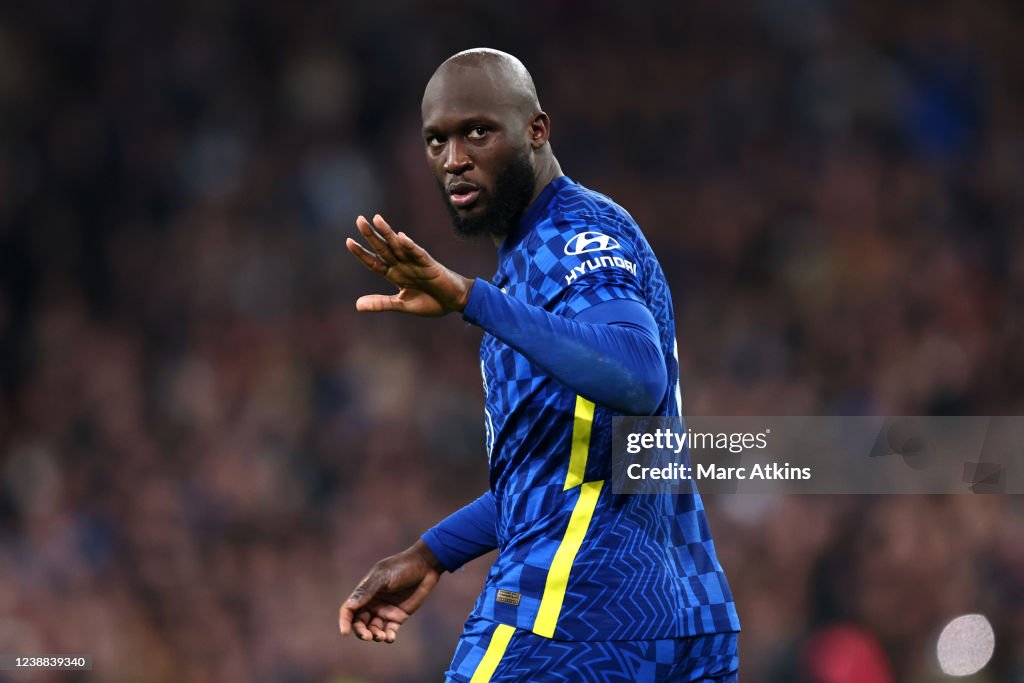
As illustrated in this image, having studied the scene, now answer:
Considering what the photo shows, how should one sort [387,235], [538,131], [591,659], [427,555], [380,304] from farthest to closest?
[427,555]
[538,131]
[591,659]
[380,304]
[387,235]

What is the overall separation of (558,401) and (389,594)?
94 cm

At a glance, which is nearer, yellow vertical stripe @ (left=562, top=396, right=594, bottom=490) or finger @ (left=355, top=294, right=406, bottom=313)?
finger @ (left=355, top=294, right=406, bottom=313)

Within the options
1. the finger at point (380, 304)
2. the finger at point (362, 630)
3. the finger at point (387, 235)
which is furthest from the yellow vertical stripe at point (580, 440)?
the finger at point (362, 630)

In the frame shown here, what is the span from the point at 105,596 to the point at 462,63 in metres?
5.48

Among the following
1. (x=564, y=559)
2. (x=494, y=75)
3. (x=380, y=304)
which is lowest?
(x=564, y=559)

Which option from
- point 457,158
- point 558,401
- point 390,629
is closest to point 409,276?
point 558,401

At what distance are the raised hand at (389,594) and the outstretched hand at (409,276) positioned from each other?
3.65 ft

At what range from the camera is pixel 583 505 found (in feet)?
9.80

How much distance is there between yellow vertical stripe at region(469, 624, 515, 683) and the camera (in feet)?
9.79

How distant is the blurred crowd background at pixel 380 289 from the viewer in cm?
741

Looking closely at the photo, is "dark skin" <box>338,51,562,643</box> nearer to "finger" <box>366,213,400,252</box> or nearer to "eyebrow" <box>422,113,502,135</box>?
"eyebrow" <box>422,113,502,135</box>

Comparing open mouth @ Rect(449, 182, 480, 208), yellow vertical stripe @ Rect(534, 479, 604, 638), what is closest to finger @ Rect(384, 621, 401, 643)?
yellow vertical stripe @ Rect(534, 479, 604, 638)

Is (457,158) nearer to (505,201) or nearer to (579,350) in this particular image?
(505,201)

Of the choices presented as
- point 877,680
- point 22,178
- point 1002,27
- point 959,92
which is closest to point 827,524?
point 877,680
